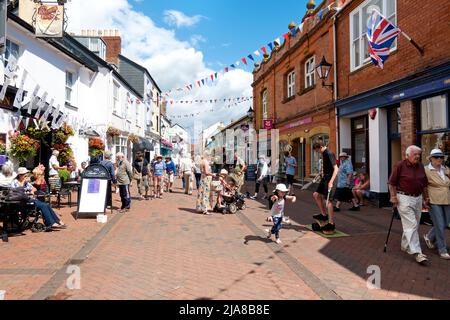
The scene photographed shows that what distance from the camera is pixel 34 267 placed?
4746 millimetres

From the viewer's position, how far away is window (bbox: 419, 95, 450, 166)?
790 centimetres

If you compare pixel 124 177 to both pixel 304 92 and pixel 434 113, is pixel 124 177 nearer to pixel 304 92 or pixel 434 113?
pixel 434 113

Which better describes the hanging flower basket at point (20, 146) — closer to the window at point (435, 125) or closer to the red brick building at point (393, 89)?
the red brick building at point (393, 89)

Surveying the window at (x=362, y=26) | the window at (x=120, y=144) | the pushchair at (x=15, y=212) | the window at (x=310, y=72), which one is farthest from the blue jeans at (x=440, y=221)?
the window at (x=120, y=144)

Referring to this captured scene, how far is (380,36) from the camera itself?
334 inches

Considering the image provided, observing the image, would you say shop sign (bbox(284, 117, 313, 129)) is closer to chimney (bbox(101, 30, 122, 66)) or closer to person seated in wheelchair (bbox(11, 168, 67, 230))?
person seated in wheelchair (bbox(11, 168, 67, 230))

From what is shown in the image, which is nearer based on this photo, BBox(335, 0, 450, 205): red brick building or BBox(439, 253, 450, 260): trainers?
BBox(439, 253, 450, 260): trainers

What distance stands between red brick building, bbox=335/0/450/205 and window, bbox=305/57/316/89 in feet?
8.35

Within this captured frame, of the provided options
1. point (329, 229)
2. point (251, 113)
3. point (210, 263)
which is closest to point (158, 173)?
point (329, 229)

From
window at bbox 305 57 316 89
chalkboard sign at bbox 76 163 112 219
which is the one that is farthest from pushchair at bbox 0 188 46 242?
window at bbox 305 57 316 89

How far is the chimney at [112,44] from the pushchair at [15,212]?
68.2 ft

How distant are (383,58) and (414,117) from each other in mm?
1751

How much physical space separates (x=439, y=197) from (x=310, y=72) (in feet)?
37.3
